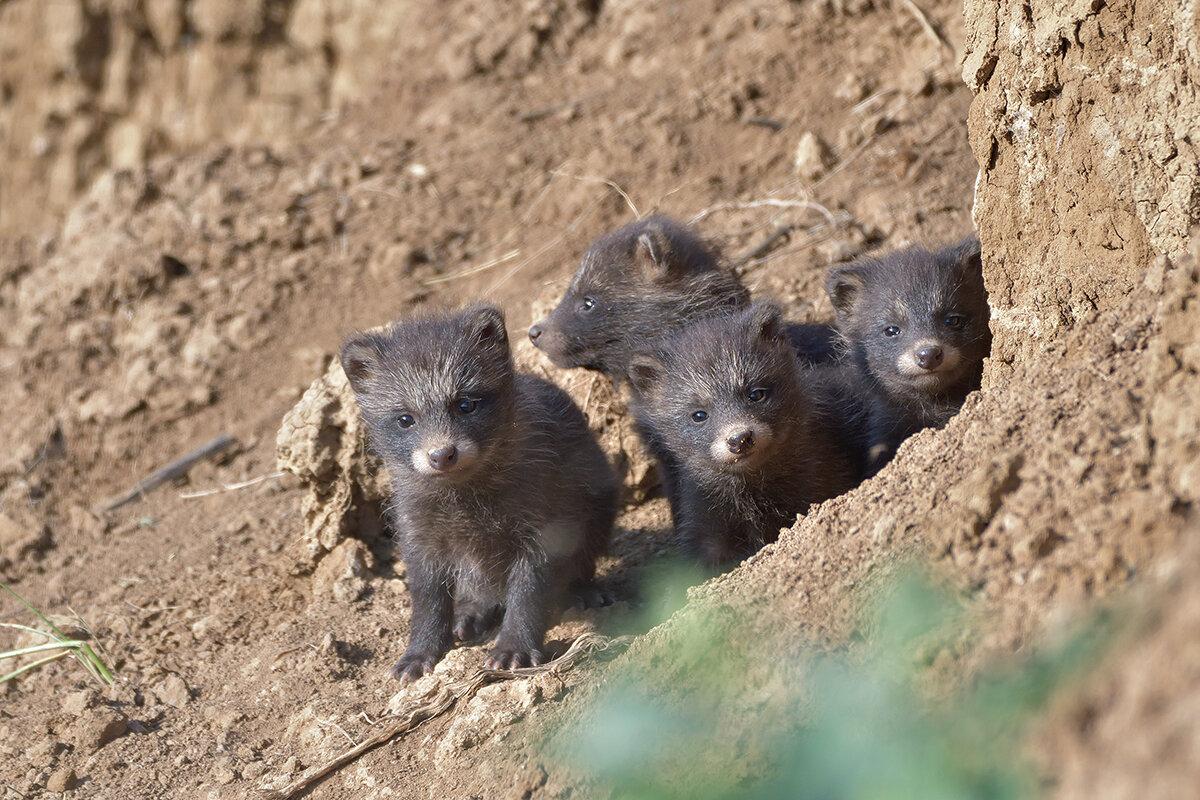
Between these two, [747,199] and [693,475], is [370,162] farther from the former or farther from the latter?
[693,475]

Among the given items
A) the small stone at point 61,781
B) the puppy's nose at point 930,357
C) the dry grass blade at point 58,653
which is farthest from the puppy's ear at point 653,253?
the small stone at point 61,781

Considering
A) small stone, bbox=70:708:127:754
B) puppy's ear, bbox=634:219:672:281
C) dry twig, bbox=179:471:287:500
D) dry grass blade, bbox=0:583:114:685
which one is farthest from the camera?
dry twig, bbox=179:471:287:500

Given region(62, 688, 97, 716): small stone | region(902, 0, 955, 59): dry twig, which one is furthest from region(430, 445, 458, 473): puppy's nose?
region(902, 0, 955, 59): dry twig

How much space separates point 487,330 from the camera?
18.0 feet

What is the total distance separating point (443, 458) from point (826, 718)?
2.92 meters

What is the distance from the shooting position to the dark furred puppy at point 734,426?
218 inches

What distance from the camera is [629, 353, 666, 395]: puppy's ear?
5.86m

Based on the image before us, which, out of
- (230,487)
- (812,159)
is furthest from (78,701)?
(812,159)

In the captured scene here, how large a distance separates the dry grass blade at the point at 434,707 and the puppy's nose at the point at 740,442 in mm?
1103

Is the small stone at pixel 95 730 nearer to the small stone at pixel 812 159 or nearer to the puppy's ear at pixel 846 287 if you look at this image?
the puppy's ear at pixel 846 287

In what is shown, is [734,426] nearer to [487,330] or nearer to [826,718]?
[487,330]

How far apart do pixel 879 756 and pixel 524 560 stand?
3.67 metres

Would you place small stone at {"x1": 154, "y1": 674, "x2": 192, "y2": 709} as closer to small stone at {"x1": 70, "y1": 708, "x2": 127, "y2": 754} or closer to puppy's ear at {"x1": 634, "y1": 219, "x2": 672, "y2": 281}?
small stone at {"x1": 70, "y1": 708, "x2": 127, "y2": 754}

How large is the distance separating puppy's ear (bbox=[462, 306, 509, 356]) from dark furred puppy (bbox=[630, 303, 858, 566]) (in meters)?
0.80
